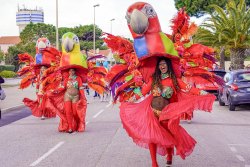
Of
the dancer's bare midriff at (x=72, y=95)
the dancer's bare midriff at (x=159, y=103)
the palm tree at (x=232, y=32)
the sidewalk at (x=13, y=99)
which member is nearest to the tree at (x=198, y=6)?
the palm tree at (x=232, y=32)

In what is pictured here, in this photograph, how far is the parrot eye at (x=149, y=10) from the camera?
7.68m

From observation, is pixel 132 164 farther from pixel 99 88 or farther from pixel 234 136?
pixel 99 88

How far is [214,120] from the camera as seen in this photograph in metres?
15.4

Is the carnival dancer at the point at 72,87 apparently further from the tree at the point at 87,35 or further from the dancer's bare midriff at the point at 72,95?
the tree at the point at 87,35

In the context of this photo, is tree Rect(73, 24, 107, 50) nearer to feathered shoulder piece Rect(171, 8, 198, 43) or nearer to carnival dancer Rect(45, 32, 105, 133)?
carnival dancer Rect(45, 32, 105, 133)

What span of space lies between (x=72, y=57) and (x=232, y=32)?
21.4 meters

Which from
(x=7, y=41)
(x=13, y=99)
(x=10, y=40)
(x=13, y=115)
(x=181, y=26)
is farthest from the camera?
(x=10, y=40)

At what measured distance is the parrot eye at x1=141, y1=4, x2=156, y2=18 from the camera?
25.2 feet

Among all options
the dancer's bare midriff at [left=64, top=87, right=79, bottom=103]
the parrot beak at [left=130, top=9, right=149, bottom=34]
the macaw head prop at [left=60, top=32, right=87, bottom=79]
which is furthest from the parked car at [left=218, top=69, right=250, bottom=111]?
the parrot beak at [left=130, top=9, right=149, bottom=34]

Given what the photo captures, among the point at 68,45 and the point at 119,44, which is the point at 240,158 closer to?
the point at 119,44

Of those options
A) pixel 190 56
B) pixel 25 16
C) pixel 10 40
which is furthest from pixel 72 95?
pixel 25 16

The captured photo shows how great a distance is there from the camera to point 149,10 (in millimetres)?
7742

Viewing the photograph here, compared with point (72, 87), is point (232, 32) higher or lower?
higher

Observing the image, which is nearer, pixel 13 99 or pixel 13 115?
pixel 13 115
